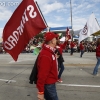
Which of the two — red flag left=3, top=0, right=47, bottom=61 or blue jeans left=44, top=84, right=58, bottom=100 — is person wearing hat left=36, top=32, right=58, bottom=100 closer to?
blue jeans left=44, top=84, right=58, bottom=100

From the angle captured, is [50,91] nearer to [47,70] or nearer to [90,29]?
[47,70]

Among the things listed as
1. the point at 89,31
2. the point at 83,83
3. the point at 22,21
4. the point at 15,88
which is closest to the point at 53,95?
the point at 22,21

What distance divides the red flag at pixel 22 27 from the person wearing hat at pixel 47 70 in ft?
3.39

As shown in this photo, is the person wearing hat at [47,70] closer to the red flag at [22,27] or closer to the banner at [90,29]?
the red flag at [22,27]

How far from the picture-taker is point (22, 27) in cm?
410

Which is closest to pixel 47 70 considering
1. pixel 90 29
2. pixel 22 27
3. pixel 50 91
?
pixel 50 91

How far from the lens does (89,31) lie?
32.7 feet

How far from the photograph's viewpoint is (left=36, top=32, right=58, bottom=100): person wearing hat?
290 centimetres

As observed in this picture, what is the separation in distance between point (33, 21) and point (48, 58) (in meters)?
1.42

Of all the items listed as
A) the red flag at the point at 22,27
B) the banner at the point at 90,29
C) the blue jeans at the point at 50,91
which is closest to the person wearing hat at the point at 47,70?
the blue jeans at the point at 50,91

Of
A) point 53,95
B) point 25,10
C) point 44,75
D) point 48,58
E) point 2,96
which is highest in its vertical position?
point 25,10

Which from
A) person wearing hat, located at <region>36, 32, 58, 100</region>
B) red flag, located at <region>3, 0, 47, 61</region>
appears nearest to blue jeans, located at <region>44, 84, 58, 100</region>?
person wearing hat, located at <region>36, 32, 58, 100</region>

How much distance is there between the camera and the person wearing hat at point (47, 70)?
114 inches

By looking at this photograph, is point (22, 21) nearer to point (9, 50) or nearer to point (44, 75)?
point (9, 50)
